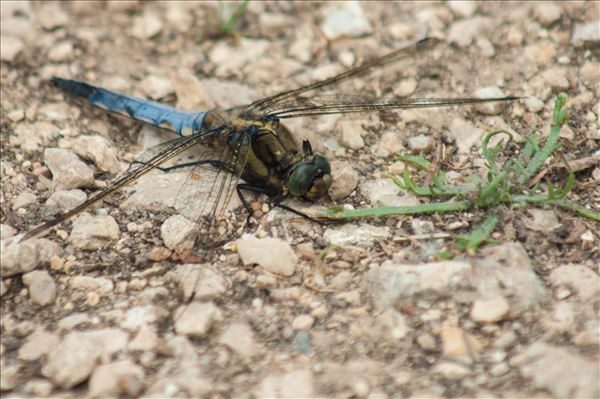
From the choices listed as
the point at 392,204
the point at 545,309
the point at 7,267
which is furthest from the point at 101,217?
the point at 545,309

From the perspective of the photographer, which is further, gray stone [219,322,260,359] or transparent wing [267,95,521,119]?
transparent wing [267,95,521,119]

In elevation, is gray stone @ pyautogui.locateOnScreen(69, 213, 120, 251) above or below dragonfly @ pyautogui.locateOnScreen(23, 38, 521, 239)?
below

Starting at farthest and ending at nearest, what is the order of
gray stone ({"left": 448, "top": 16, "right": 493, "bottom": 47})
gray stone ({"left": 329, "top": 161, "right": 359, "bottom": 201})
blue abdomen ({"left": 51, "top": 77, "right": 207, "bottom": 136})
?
gray stone ({"left": 448, "top": 16, "right": 493, "bottom": 47})
blue abdomen ({"left": 51, "top": 77, "right": 207, "bottom": 136})
gray stone ({"left": 329, "top": 161, "right": 359, "bottom": 201})

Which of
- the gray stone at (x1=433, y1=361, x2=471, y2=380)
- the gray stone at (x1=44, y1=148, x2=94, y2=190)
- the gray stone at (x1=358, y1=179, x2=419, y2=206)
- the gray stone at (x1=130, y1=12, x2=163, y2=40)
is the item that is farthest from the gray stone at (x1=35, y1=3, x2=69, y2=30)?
the gray stone at (x1=433, y1=361, x2=471, y2=380)

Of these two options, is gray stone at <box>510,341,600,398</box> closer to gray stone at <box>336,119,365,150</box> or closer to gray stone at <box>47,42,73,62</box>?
gray stone at <box>336,119,365,150</box>

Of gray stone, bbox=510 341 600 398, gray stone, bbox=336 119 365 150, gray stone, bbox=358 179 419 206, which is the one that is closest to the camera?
gray stone, bbox=510 341 600 398

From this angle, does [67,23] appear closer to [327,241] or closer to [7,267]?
[7,267]
